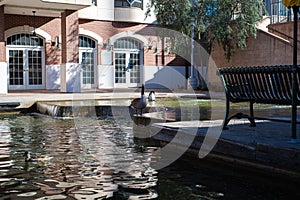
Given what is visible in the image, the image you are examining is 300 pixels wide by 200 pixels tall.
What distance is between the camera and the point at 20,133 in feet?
27.0

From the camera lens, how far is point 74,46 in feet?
67.6

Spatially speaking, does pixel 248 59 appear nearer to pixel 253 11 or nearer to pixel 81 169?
pixel 253 11

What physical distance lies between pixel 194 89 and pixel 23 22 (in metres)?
9.74

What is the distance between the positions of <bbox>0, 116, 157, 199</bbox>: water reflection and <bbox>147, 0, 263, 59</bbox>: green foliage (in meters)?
13.7

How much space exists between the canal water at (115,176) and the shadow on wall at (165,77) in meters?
20.3

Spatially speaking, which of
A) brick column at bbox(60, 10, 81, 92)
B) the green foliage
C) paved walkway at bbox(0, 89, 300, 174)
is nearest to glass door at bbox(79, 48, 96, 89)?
brick column at bbox(60, 10, 81, 92)

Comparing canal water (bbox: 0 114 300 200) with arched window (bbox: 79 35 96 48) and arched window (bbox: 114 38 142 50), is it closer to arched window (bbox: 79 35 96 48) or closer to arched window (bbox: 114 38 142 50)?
arched window (bbox: 79 35 96 48)

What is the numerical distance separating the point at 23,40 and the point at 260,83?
18.8 m

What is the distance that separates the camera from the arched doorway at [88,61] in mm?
24922

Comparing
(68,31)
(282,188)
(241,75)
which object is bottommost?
(282,188)

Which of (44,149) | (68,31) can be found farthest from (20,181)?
(68,31)

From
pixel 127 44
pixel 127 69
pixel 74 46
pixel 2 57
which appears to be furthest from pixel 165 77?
pixel 2 57

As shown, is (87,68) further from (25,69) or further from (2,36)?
(2,36)

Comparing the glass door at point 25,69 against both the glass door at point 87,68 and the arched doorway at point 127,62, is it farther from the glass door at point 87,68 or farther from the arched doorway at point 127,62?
the arched doorway at point 127,62
